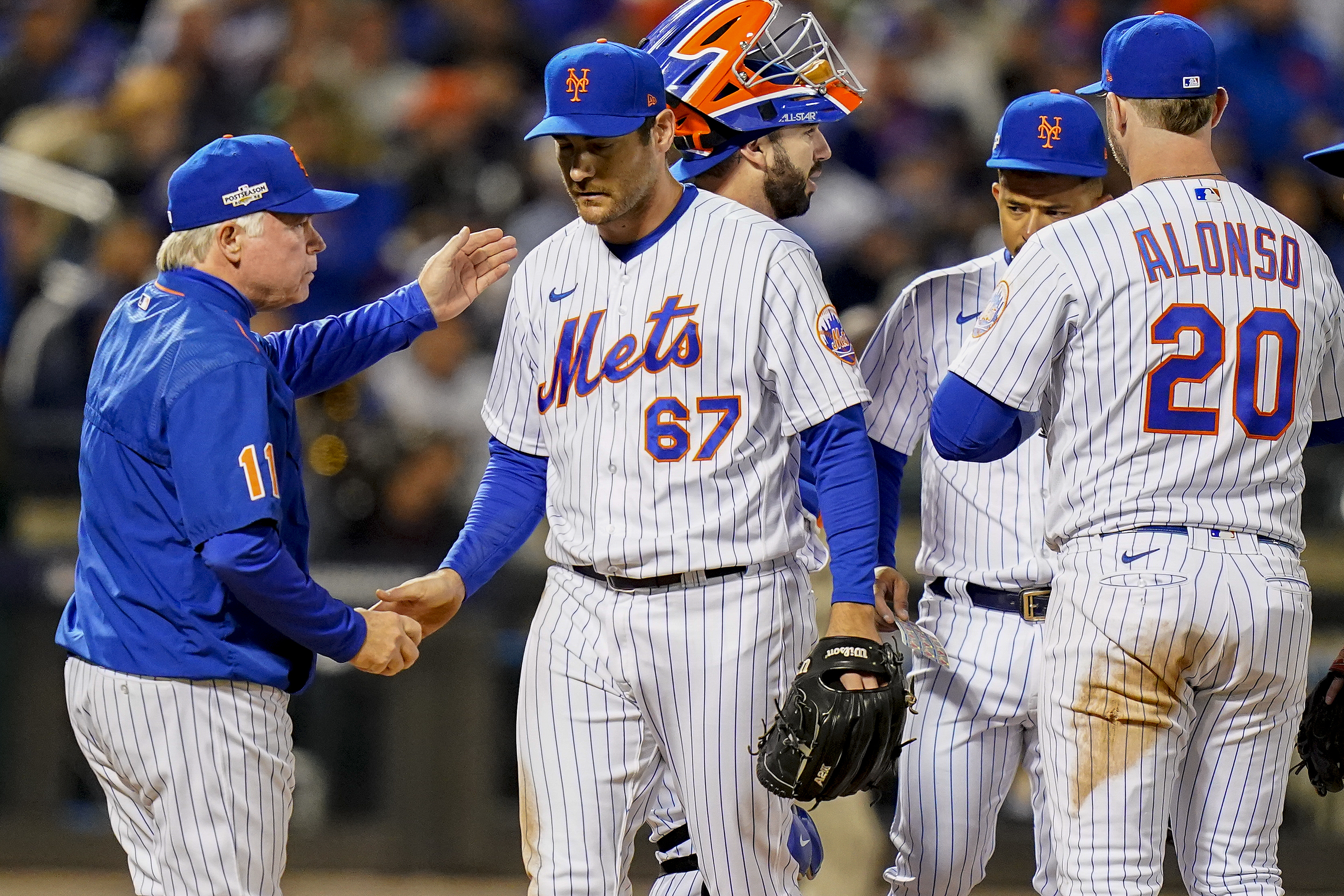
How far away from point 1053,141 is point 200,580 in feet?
6.65

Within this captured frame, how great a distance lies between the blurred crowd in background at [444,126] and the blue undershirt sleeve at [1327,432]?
135 inches

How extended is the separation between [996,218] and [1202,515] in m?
4.30

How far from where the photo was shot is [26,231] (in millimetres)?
6992

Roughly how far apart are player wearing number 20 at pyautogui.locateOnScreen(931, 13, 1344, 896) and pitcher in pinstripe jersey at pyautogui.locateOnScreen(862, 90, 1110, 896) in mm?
594

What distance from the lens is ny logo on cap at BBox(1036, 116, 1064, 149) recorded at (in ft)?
11.8

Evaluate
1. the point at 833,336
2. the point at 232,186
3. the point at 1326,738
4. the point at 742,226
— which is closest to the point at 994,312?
the point at 833,336

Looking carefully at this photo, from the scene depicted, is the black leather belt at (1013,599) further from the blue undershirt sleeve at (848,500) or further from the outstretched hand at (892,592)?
the blue undershirt sleeve at (848,500)

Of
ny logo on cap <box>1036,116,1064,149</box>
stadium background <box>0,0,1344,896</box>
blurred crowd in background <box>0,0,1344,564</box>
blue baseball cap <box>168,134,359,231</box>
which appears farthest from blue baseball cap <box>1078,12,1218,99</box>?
blurred crowd in background <box>0,0,1344,564</box>

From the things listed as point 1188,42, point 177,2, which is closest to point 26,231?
point 177,2

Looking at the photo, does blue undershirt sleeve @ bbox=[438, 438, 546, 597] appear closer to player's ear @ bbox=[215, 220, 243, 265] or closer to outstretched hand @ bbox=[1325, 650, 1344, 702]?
player's ear @ bbox=[215, 220, 243, 265]

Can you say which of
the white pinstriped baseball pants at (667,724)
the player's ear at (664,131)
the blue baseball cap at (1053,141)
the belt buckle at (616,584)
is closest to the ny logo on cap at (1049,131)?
the blue baseball cap at (1053,141)

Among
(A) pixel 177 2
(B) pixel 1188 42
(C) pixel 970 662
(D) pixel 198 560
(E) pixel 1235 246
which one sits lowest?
(C) pixel 970 662

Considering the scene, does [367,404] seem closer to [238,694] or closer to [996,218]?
[996,218]

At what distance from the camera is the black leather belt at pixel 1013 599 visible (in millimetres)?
3529
